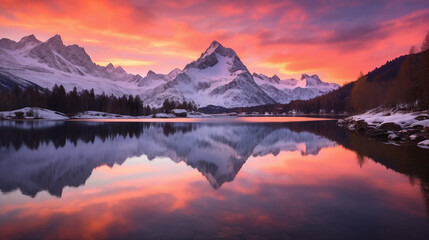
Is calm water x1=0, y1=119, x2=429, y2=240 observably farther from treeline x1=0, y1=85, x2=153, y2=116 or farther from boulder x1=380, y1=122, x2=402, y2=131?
treeline x1=0, y1=85, x2=153, y2=116

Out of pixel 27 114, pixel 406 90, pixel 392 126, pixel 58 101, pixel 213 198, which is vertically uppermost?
pixel 406 90

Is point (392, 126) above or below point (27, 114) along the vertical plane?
above

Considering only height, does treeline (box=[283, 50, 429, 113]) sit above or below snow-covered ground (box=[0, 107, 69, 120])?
above

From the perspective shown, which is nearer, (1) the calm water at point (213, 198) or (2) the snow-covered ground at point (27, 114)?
(1) the calm water at point (213, 198)

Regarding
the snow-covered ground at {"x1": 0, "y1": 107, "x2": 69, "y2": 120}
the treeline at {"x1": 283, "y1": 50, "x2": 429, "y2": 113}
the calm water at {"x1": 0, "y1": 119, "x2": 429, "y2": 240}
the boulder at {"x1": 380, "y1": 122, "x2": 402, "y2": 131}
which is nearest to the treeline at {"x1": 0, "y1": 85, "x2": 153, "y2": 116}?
the snow-covered ground at {"x1": 0, "y1": 107, "x2": 69, "y2": 120}

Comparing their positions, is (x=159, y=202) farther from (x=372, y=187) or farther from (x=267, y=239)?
(x=372, y=187)

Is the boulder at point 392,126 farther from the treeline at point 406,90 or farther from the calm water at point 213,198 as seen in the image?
the calm water at point 213,198

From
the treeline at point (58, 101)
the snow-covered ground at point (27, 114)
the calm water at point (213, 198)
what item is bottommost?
the calm water at point (213, 198)

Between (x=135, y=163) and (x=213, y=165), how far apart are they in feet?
22.2

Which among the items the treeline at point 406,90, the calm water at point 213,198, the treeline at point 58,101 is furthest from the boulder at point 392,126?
the treeline at point 58,101

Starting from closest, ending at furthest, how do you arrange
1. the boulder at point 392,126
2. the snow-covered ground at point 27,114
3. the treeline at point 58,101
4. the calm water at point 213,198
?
the calm water at point 213,198 → the boulder at point 392,126 → the snow-covered ground at point 27,114 → the treeline at point 58,101

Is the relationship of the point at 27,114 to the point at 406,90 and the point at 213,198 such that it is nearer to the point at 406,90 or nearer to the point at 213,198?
the point at 213,198

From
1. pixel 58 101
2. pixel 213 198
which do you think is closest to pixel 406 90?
pixel 213 198

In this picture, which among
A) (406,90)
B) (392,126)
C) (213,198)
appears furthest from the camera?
(406,90)
